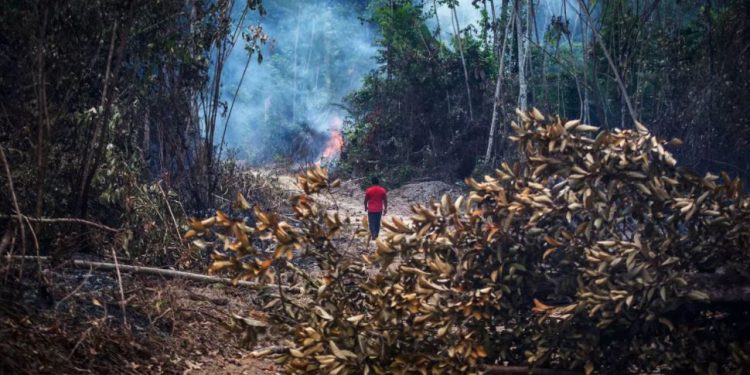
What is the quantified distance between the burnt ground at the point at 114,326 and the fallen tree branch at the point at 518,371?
112 cm

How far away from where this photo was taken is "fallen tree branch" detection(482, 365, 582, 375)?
4660 millimetres

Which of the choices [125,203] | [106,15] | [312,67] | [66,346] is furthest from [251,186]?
[312,67]

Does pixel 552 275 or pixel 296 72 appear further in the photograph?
pixel 296 72

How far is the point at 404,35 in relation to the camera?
2364cm

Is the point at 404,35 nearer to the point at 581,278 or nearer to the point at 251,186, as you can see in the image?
the point at 251,186

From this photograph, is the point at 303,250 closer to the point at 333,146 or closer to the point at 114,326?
the point at 114,326

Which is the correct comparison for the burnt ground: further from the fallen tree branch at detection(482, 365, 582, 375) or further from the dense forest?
the fallen tree branch at detection(482, 365, 582, 375)

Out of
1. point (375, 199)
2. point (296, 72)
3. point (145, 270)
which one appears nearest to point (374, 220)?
point (375, 199)

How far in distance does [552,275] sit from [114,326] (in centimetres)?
319

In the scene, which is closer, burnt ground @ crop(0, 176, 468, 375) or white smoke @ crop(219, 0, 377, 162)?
burnt ground @ crop(0, 176, 468, 375)

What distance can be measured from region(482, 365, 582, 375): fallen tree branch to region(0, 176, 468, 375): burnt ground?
1122 mm

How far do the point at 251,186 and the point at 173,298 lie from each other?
7.47 meters

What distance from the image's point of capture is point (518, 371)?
476 cm

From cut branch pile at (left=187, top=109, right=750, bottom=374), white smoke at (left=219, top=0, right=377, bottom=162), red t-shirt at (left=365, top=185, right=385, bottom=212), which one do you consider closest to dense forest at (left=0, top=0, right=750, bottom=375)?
cut branch pile at (left=187, top=109, right=750, bottom=374)
